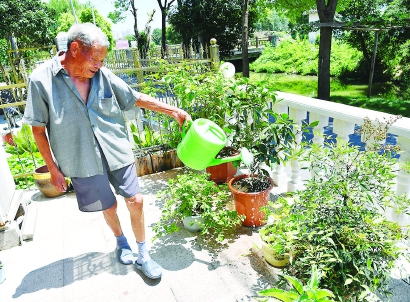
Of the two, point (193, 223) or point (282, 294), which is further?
point (193, 223)

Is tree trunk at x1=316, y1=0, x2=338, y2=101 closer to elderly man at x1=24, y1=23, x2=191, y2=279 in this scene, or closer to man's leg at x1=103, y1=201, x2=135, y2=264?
elderly man at x1=24, y1=23, x2=191, y2=279

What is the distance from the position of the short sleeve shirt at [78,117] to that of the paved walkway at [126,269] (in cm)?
81

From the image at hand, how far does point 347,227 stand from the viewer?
1.43m

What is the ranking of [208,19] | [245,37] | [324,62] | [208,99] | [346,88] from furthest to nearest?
[208,19] < [346,88] < [245,37] < [324,62] < [208,99]

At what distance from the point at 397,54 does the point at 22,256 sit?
50.7ft

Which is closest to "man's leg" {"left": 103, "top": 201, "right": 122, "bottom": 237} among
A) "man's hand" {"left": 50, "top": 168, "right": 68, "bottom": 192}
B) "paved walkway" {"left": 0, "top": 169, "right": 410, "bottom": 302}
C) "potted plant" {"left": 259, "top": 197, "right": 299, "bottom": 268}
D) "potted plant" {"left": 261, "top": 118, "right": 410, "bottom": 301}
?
"paved walkway" {"left": 0, "top": 169, "right": 410, "bottom": 302}

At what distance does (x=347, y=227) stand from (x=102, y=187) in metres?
1.46

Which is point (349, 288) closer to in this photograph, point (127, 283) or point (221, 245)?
point (221, 245)

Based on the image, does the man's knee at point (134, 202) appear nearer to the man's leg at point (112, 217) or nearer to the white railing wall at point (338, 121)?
the man's leg at point (112, 217)

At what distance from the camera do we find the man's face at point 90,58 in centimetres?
167

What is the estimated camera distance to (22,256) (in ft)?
8.06

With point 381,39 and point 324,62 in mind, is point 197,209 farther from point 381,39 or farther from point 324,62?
point 381,39

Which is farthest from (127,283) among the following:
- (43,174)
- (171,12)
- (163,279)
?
(171,12)

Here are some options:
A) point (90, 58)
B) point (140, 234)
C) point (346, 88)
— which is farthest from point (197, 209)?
point (346, 88)
